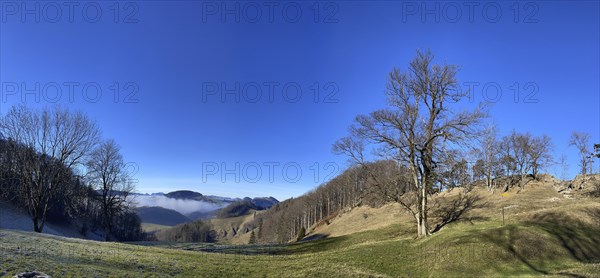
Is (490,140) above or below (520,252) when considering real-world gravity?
above

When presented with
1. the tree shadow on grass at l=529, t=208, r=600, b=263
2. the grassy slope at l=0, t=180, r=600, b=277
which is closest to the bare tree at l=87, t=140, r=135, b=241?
the grassy slope at l=0, t=180, r=600, b=277

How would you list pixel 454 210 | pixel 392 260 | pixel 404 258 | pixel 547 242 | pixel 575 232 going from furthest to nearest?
pixel 454 210 → pixel 575 232 → pixel 404 258 → pixel 392 260 → pixel 547 242

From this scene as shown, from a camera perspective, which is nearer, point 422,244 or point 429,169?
point 422,244

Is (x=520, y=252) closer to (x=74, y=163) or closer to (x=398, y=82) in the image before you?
(x=398, y=82)

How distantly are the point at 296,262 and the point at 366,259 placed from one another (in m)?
5.17

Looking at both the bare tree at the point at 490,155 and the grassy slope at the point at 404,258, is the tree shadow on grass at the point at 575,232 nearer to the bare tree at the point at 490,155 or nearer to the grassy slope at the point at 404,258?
the grassy slope at the point at 404,258

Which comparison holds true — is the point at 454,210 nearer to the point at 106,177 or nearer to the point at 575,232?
the point at 575,232

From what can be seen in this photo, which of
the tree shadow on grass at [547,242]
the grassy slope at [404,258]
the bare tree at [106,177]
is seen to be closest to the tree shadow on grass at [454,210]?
the grassy slope at [404,258]

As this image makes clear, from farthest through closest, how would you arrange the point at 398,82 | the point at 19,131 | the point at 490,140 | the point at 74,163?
the point at 490,140
the point at 74,163
the point at 19,131
the point at 398,82

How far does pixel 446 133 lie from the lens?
2783cm

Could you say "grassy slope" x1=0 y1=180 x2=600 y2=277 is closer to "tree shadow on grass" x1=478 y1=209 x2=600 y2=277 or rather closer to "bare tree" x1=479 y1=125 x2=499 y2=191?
"tree shadow on grass" x1=478 y1=209 x2=600 y2=277

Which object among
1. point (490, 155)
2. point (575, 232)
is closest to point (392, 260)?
point (575, 232)

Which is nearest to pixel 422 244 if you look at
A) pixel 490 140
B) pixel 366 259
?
pixel 366 259

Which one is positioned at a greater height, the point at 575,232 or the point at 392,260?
the point at 575,232
